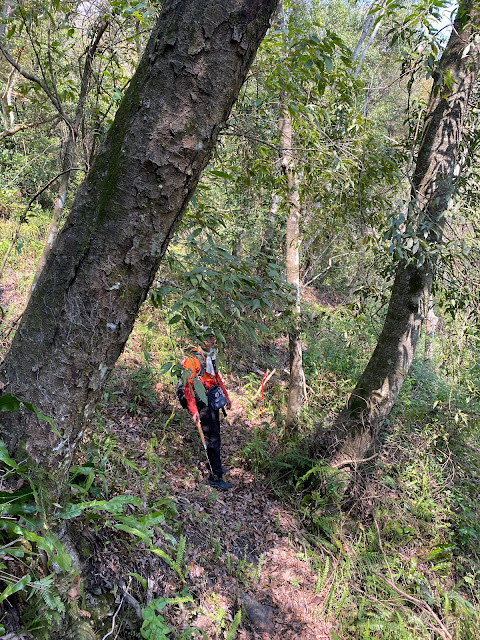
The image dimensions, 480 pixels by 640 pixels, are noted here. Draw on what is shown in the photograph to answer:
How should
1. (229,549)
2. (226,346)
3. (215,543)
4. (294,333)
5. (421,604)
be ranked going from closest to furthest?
(226,346)
(421,604)
(215,543)
(229,549)
(294,333)

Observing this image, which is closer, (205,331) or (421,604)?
(205,331)

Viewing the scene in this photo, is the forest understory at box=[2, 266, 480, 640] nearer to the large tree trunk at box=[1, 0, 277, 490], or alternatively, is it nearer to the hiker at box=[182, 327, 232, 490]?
the hiker at box=[182, 327, 232, 490]

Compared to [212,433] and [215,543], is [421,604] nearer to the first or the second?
[215,543]

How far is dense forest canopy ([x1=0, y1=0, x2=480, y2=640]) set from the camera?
1.60 meters

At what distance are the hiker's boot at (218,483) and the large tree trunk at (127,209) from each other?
3734 millimetres

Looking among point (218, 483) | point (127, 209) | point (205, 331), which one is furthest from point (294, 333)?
point (127, 209)

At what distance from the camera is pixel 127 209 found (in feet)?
5.19

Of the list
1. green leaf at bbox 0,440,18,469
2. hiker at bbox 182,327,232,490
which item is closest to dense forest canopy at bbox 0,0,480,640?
green leaf at bbox 0,440,18,469

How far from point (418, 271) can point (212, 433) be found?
3.32 meters

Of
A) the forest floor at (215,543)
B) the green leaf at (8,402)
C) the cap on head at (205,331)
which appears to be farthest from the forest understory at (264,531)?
the cap on head at (205,331)

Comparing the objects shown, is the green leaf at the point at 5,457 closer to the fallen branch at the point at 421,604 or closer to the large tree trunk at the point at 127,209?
the large tree trunk at the point at 127,209

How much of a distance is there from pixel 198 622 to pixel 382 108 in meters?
21.4

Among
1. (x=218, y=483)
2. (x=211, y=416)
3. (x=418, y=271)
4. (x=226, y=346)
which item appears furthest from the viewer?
(x=211, y=416)

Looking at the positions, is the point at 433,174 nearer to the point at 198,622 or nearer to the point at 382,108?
Answer: the point at 198,622
